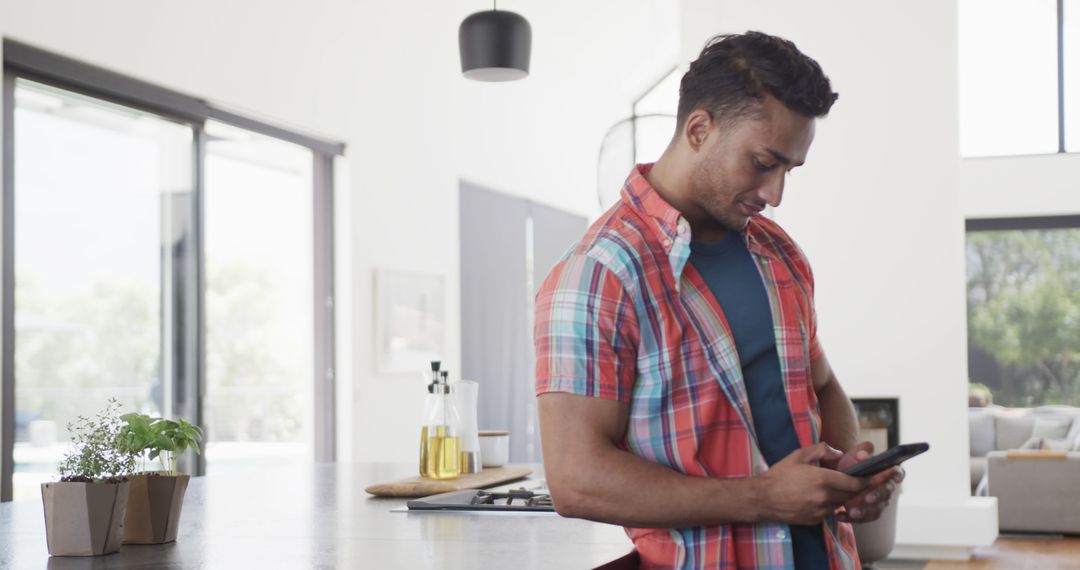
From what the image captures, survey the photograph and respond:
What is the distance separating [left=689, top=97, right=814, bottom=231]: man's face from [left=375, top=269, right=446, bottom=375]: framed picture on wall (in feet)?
16.9

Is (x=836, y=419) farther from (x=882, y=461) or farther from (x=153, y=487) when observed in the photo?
(x=153, y=487)

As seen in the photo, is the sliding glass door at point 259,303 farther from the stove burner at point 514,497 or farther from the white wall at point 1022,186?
the white wall at point 1022,186

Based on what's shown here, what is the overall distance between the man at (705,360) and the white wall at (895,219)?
4609 millimetres

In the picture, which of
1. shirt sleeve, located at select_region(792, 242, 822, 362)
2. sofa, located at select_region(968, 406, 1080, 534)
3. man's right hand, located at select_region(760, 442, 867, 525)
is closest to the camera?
man's right hand, located at select_region(760, 442, 867, 525)

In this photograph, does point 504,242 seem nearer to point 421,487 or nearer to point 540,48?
point 540,48

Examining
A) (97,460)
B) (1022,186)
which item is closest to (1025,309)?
(1022,186)

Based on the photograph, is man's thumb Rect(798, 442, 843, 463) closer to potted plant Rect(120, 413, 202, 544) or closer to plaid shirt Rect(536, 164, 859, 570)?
plaid shirt Rect(536, 164, 859, 570)

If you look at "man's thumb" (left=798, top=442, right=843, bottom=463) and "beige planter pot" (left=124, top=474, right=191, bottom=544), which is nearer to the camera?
"man's thumb" (left=798, top=442, right=843, bottom=463)

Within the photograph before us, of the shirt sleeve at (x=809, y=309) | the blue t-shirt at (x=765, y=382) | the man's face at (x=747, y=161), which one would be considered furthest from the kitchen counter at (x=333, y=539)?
the man's face at (x=747, y=161)

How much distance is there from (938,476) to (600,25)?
393cm

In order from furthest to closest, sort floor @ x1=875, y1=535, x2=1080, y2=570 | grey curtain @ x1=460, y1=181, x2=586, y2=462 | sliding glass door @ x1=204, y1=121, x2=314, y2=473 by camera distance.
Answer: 1. grey curtain @ x1=460, y1=181, x2=586, y2=462
2. sliding glass door @ x1=204, y1=121, x2=314, y2=473
3. floor @ x1=875, y1=535, x2=1080, y2=570

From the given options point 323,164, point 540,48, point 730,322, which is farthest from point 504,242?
point 730,322

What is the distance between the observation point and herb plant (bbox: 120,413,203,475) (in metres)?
1.69

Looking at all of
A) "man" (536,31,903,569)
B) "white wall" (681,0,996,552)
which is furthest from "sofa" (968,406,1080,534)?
"man" (536,31,903,569)
